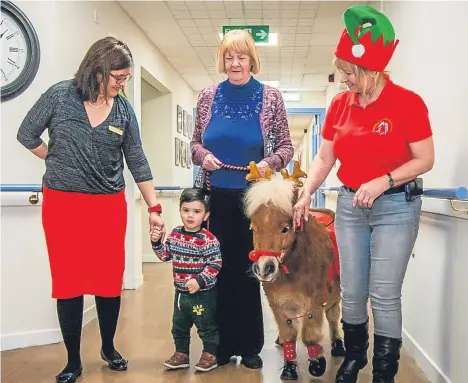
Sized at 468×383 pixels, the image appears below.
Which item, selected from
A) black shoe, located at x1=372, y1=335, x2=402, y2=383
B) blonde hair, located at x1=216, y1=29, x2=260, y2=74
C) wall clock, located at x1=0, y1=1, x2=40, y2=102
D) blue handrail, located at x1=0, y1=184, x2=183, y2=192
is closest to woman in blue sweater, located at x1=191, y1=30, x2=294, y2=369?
blonde hair, located at x1=216, y1=29, x2=260, y2=74

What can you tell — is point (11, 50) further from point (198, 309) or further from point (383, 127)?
point (383, 127)

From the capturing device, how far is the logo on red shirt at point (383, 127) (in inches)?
74.0

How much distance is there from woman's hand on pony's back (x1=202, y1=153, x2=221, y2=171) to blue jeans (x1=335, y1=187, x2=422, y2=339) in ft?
2.14

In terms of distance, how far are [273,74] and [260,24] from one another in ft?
8.13

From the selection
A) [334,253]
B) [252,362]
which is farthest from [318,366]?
[334,253]

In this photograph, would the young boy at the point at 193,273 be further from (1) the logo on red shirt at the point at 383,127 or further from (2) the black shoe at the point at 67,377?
(1) the logo on red shirt at the point at 383,127

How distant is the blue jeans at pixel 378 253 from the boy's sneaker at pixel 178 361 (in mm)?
967

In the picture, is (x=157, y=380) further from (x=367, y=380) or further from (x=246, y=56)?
(x=246, y=56)

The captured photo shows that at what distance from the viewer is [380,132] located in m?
1.89

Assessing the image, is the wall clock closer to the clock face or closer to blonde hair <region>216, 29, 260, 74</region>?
the clock face

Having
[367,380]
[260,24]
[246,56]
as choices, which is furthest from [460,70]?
[260,24]

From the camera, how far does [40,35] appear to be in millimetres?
3146

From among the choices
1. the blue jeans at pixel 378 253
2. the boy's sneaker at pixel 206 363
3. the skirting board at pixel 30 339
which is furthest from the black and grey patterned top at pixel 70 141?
the skirting board at pixel 30 339

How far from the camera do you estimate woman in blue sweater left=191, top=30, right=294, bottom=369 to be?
2469 mm
